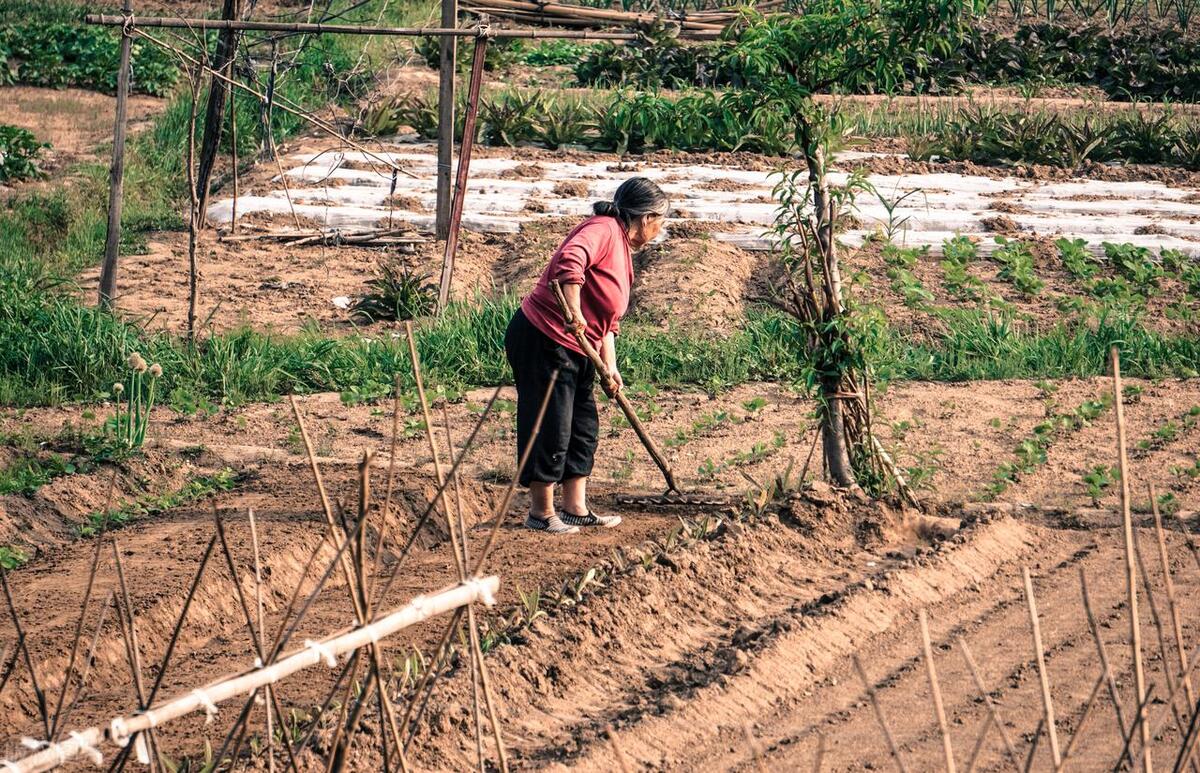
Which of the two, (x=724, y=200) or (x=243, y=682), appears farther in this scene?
(x=724, y=200)

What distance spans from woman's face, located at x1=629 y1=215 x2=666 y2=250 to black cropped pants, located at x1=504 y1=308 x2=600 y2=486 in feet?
1.85

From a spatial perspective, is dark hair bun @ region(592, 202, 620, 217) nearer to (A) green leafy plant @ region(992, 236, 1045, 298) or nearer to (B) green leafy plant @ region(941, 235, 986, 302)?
(B) green leafy plant @ region(941, 235, 986, 302)

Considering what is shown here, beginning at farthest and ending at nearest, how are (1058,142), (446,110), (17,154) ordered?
(17,154) → (1058,142) → (446,110)

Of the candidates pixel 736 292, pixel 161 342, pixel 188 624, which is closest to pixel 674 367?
pixel 736 292

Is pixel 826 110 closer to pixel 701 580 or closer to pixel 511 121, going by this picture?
pixel 701 580

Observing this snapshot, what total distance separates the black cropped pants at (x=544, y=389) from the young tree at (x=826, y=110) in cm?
103

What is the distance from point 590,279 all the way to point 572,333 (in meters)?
0.25

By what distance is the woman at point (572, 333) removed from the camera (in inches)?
229

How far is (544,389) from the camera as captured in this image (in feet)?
19.4

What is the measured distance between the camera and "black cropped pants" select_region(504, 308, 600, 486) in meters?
5.97

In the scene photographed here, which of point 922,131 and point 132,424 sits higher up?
point 922,131

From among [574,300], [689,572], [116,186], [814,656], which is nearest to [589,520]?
[689,572]

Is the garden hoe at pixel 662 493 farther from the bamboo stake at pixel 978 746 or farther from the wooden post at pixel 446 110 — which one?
the wooden post at pixel 446 110

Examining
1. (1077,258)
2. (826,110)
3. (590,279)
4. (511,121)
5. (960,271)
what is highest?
(826,110)
